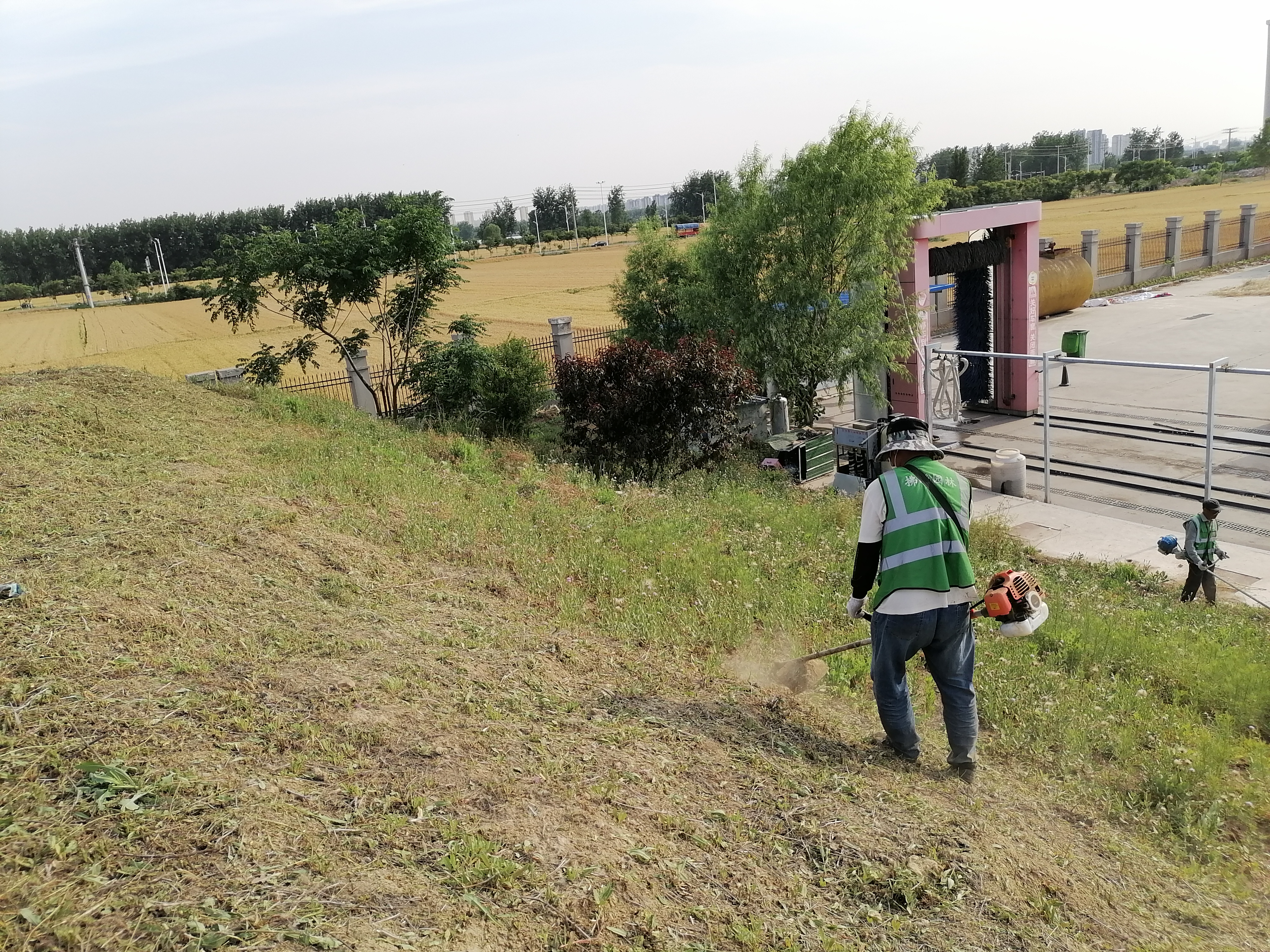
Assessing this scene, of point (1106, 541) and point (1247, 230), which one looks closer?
point (1106, 541)

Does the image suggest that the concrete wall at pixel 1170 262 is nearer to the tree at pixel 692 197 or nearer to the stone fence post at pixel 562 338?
the stone fence post at pixel 562 338

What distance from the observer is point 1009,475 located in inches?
509

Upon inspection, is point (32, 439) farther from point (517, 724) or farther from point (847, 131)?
point (847, 131)

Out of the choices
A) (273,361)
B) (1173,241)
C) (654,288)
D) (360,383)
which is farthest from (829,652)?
(1173,241)

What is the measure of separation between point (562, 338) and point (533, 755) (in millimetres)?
15864

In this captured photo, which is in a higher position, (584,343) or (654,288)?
(654,288)

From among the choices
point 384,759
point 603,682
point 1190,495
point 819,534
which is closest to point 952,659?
point 603,682

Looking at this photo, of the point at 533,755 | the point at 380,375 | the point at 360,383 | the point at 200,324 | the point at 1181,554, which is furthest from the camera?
the point at 200,324

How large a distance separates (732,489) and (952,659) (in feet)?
24.0

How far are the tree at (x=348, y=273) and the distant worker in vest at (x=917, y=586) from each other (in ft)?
37.9

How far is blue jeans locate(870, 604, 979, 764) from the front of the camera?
15.3 feet

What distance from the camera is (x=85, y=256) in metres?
96.8

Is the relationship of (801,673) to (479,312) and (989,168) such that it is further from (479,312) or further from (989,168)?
(989,168)

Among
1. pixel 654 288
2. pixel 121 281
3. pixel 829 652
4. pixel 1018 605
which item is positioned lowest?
pixel 829 652
